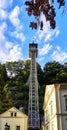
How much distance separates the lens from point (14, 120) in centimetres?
3438

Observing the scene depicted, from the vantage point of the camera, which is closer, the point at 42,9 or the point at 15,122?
the point at 42,9

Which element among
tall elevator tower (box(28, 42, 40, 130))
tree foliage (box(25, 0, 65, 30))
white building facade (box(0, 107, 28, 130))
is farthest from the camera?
tall elevator tower (box(28, 42, 40, 130))

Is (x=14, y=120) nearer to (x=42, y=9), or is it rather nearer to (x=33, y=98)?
(x=33, y=98)

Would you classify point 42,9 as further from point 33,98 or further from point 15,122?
point 33,98

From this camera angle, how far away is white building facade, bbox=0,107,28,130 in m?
33.9

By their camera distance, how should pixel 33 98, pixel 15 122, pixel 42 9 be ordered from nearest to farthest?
1. pixel 42 9
2. pixel 15 122
3. pixel 33 98

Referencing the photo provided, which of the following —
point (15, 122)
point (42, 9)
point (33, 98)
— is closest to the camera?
point (42, 9)

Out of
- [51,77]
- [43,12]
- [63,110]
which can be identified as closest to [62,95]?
[63,110]

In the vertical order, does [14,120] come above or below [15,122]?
above

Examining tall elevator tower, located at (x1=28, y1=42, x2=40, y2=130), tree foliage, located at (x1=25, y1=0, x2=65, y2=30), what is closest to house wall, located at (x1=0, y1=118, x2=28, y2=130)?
tall elevator tower, located at (x1=28, y1=42, x2=40, y2=130)

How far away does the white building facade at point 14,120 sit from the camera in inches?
1336

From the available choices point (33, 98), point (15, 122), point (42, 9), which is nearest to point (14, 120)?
point (15, 122)

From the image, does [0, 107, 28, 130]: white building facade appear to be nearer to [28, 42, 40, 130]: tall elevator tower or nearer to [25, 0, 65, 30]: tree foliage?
[28, 42, 40, 130]: tall elevator tower

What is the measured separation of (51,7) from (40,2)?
18cm
